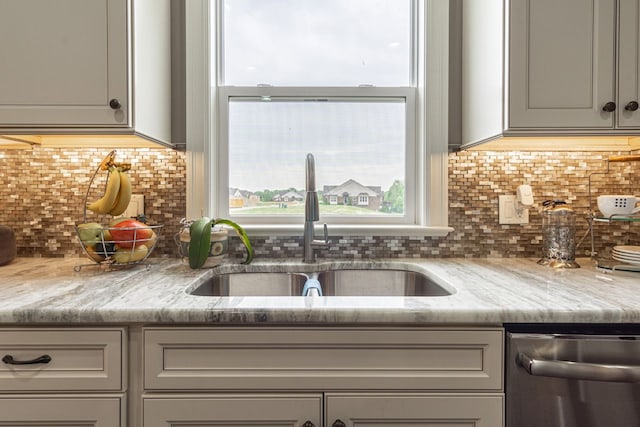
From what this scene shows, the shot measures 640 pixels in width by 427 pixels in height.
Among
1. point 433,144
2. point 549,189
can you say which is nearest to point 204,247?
point 433,144

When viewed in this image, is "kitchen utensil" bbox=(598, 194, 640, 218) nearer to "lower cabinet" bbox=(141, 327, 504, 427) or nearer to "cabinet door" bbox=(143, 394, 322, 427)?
"lower cabinet" bbox=(141, 327, 504, 427)

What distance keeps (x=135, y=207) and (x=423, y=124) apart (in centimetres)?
125

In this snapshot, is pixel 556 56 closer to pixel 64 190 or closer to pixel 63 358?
pixel 63 358

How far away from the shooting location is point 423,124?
4.92 ft

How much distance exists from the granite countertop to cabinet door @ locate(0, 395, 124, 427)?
0.63 ft

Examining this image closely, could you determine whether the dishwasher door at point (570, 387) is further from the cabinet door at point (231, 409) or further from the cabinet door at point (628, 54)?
the cabinet door at point (628, 54)

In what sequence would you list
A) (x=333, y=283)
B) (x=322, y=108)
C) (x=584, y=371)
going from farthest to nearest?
(x=322, y=108)
(x=333, y=283)
(x=584, y=371)

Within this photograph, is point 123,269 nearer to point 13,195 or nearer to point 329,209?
point 13,195

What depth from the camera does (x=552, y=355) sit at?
0.84m

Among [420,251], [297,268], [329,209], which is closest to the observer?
[297,268]

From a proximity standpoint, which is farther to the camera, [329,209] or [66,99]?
[329,209]

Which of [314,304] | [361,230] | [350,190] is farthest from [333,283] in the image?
[314,304]

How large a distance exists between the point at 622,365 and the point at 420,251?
2.46ft

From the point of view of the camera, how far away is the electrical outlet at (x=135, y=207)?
56.8 inches
